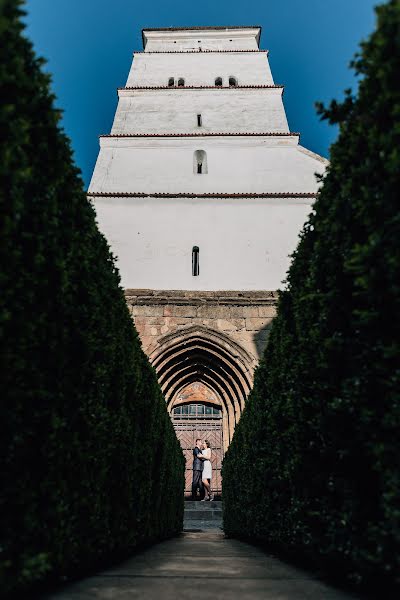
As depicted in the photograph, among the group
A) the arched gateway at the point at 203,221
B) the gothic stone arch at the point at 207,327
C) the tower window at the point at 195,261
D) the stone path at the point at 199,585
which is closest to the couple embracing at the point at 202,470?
the arched gateway at the point at 203,221

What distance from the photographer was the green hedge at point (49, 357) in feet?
5.23

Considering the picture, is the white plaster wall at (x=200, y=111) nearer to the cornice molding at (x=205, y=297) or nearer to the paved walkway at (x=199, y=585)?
the cornice molding at (x=205, y=297)

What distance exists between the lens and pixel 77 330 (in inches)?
90.9

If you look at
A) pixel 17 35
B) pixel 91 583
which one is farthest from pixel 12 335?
pixel 91 583

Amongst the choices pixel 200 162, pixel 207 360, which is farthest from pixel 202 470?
pixel 200 162

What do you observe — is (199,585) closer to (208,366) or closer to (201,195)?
(208,366)

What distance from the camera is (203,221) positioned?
11.9m

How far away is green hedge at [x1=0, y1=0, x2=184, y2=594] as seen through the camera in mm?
1594

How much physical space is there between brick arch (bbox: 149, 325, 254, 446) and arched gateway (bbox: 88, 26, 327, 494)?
0.10ft

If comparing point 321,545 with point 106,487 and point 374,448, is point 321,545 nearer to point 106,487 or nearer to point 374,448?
point 374,448

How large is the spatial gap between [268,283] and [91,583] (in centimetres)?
931

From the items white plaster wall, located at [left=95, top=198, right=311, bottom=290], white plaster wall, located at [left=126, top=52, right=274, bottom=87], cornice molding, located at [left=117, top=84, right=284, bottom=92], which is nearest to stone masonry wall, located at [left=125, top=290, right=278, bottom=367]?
white plaster wall, located at [left=95, top=198, right=311, bottom=290]

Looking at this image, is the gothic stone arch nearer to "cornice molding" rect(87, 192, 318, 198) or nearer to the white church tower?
the white church tower

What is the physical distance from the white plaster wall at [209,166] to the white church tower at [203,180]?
3cm
